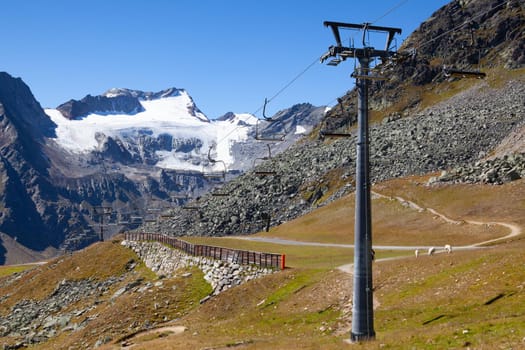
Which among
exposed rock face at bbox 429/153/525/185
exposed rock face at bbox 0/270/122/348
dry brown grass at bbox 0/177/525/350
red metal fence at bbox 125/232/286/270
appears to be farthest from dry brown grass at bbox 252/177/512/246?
exposed rock face at bbox 0/270/122/348

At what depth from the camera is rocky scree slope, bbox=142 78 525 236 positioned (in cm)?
12800

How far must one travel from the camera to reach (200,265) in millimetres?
70750

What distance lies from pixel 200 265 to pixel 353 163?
265 ft

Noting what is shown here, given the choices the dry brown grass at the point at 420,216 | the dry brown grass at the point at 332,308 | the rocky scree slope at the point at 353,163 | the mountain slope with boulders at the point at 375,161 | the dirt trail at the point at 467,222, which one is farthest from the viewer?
the rocky scree slope at the point at 353,163

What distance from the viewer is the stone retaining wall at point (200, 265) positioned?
2247 inches

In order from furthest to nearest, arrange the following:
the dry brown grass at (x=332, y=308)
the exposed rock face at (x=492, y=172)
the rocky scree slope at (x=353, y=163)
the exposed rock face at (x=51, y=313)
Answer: the rocky scree slope at (x=353, y=163)
the exposed rock face at (x=492, y=172)
the exposed rock face at (x=51, y=313)
the dry brown grass at (x=332, y=308)

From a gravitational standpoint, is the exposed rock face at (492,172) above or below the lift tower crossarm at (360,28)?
below

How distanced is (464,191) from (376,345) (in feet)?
234

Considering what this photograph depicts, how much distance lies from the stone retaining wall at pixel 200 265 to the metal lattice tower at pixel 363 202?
26.8 m

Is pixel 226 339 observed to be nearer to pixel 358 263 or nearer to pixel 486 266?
pixel 358 263

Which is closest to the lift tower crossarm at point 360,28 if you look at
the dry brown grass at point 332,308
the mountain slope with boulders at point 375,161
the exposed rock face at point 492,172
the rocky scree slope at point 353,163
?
the dry brown grass at point 332,308

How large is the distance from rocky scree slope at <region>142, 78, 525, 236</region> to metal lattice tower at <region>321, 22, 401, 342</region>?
95065 millimetres

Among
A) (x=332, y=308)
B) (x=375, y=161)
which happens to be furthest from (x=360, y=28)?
(x=375, y=161)

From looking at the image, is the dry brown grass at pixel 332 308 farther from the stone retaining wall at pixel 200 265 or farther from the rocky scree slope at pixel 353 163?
the rocky scree slope at pixel 353 163
